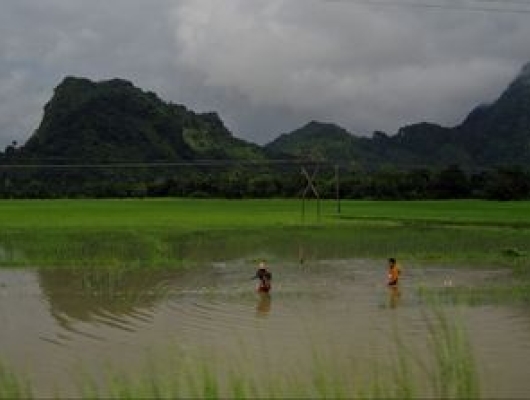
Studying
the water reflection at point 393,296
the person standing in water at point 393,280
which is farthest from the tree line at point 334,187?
the water reflection at point 393,296

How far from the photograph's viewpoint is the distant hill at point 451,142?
5123 inches

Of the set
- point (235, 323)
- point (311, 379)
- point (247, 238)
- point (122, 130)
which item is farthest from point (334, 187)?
point (311, 379)

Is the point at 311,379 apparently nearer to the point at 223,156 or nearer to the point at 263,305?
the point at 263,305

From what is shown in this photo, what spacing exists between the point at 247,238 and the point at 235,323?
21.0 meters

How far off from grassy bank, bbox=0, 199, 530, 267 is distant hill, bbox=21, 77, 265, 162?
6569 cm

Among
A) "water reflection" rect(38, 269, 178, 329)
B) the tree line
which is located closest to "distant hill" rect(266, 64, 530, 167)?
the tree line

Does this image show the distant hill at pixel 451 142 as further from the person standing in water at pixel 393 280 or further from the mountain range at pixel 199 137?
the person standing in water at pixel 393 280

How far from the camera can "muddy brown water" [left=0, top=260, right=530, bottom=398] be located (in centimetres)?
1281

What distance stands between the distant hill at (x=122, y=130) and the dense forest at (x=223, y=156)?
0.17 m

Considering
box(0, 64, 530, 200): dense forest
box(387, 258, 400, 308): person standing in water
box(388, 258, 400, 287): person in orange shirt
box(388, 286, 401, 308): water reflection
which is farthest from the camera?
box(0, 64, 530, 200): dense forest

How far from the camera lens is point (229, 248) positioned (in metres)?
34.8

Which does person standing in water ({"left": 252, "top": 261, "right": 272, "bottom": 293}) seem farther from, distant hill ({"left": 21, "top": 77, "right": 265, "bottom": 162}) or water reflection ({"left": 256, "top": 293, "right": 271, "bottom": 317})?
distant hill ({"left": 21, "top": 77, "right": 265, "bottom": 162})

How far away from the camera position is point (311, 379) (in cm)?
1151

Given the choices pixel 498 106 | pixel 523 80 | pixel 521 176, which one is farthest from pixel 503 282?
pixel 523 80
